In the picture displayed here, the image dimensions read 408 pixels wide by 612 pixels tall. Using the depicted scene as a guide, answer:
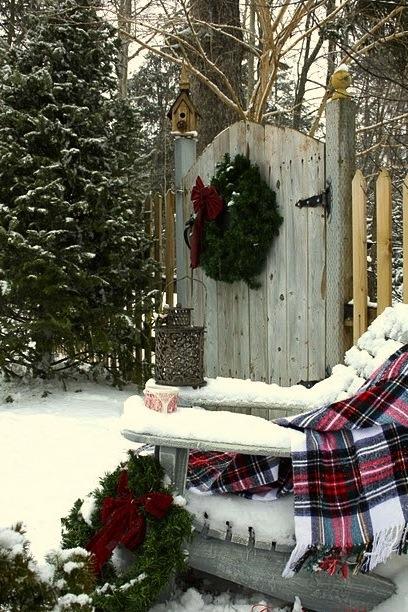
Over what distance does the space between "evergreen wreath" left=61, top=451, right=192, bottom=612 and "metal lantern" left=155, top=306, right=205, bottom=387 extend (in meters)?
0.83

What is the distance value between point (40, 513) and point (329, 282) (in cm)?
206

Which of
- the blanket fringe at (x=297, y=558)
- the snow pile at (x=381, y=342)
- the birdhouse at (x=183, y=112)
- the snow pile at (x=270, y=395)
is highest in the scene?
the birdhouse at (x=183, y=112)

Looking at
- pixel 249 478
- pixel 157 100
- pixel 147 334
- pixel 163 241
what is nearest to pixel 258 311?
pixel 147 334

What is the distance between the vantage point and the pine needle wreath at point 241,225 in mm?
4262

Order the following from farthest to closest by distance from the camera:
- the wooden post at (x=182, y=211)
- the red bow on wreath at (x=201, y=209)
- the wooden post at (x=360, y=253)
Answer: the wooden post at (x=182, y=211) < the red bow on wreath at (x=201, y=209) < the wooden post at (x=360, y=253)

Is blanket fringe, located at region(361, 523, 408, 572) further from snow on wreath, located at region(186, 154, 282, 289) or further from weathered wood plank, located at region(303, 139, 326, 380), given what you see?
snow on wreath, located at region(186, 154, 282, 289)

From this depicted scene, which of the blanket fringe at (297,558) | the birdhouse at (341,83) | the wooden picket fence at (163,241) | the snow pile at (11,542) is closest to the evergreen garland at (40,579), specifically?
the snow pile at (11,542)

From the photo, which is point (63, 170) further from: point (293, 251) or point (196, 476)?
point (196, 476)

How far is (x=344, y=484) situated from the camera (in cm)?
203

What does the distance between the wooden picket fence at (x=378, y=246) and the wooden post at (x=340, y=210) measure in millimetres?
124

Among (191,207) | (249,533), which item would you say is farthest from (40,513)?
(191,207)

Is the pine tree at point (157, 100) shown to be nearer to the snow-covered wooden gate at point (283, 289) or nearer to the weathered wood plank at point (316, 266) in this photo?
the snow-covered wooden gate at point (283, 289)

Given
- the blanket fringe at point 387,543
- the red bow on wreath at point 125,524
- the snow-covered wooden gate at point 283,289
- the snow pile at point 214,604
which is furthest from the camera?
the snow-covered wooden gate at point 283,289

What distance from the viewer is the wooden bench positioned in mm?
2039
